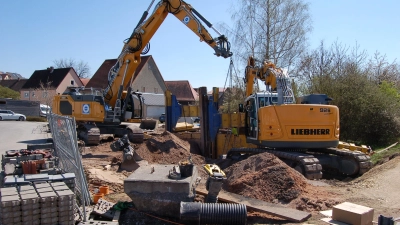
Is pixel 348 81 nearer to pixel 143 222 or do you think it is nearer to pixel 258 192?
pixel 258 192

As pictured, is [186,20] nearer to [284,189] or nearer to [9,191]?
[284,189]

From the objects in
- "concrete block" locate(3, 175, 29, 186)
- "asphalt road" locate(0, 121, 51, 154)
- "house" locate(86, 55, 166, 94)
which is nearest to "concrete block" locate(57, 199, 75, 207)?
"concrete block" locate(3, 175, 29, 186)

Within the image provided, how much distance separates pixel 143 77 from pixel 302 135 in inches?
1701

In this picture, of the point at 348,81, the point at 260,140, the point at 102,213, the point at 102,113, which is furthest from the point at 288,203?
the point at 348,81

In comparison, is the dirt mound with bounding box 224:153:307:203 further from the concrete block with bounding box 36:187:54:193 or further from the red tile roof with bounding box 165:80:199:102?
the red tile roof with bounding box 165:80:199:102

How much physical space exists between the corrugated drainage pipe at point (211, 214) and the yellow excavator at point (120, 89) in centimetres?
974

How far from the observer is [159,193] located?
252 inches

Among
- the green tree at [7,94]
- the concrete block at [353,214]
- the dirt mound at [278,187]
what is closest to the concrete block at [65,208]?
the dirt mound at [278,187]

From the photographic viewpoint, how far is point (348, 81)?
64.7ft

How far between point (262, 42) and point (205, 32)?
42.6 ft

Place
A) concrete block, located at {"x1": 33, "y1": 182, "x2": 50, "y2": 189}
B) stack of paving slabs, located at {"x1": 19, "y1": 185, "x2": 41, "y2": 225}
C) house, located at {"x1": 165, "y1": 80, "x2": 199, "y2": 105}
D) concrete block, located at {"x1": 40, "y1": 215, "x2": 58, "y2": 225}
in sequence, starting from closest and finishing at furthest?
stack of paving slabs, located at {"x1": 19, "y1": 185, "x2": 41, "y2": 225} < concrete block, located at {"x1": 40, "y1": 215, "x2": 58, "y2": 225} < concrete block, located at {"x1": 33, "y1": 182, "x2": 50, "y2": 189} < house, located at {"x1": 165, "y1": 80, "x2": 199, "y2": 105}

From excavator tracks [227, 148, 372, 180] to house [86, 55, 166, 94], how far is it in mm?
40347

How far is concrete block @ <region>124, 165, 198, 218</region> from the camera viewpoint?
636 centimetres

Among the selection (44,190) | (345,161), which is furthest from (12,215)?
(345,161)
